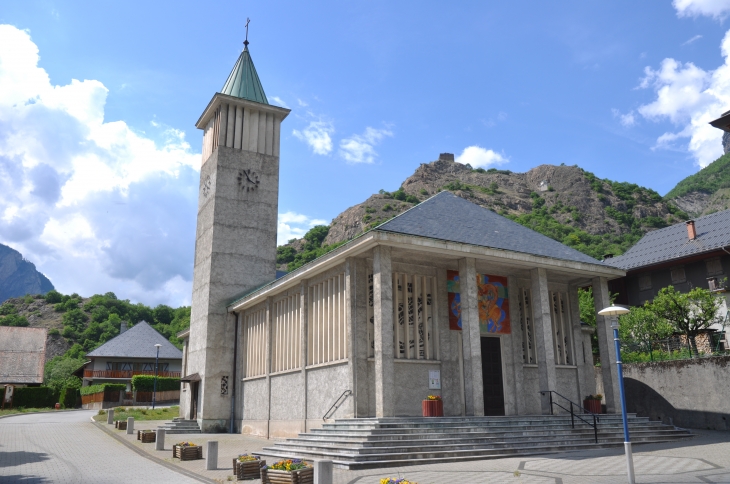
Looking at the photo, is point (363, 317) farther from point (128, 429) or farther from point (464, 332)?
point (128, 429)

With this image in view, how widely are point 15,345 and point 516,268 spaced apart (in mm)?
56727

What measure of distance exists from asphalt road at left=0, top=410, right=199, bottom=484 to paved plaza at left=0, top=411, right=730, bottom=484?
0.07ft

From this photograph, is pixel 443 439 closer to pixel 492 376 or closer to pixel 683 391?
pixel 492 376

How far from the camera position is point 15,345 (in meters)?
58.8

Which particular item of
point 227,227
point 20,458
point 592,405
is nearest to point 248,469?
point 20,458

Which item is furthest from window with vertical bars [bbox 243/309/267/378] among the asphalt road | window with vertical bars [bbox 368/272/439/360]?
window with vertical bars [bbox 368/272/439/360]

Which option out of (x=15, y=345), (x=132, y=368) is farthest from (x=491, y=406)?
(x=15, y=345)

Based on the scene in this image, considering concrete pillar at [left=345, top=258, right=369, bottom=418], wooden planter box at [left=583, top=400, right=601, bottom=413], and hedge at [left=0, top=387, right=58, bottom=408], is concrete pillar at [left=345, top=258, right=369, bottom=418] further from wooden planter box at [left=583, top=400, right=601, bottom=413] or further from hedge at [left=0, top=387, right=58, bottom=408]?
hedge at [left=0, top=387, right=58, bottom=408]

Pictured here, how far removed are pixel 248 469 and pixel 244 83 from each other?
2526 cm

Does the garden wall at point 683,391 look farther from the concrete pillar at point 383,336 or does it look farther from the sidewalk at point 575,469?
the concrete pillar at point 383,336

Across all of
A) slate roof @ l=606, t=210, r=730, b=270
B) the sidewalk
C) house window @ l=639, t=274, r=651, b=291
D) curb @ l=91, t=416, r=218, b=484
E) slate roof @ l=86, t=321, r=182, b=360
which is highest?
slate roof @ l=606, t=210, r=730, b=270

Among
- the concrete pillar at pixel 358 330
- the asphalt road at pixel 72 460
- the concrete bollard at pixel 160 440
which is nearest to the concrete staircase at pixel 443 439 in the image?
the concrete pillar at pixel 358 330

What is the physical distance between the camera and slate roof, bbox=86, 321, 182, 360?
6041 centimetres

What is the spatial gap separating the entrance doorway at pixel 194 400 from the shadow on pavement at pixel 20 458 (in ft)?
34.3
